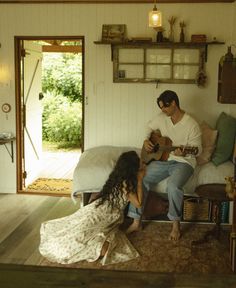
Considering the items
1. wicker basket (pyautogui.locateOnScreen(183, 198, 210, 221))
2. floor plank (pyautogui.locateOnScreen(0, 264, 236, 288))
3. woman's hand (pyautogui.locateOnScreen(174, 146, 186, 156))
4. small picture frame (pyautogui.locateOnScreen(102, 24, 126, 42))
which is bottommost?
wicker basket (pyautogui.locateOnScreen(183, 198, 210, 221))

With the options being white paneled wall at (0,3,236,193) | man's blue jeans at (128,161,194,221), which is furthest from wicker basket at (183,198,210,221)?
white paneled wall at (0,3,236,193)

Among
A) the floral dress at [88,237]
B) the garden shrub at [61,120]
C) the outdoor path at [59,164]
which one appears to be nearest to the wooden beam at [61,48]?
the garden shrub at [61,120]

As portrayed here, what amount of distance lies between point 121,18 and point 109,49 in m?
0.37

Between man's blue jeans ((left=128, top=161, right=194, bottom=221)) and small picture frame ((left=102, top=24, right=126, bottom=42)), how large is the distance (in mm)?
1594

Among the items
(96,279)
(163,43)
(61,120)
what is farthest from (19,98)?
(96,279)

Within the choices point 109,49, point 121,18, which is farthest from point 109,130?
point 121,18

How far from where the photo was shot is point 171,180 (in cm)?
363

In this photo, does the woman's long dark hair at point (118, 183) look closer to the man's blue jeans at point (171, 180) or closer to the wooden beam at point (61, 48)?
the man's blue jeans at point (171, 180)

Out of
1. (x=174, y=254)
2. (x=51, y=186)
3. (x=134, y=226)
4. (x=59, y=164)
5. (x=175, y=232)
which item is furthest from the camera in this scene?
(x=59, y=164)

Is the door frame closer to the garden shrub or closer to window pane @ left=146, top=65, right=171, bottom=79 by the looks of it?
window pane @ left=146, top=65, right=171, bottom=79

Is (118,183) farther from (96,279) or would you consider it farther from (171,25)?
(96,279)

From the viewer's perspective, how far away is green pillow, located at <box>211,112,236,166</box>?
4.00 m

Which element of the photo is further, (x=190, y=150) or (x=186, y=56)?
(x=186, y=56)

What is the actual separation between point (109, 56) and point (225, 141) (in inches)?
65.0
